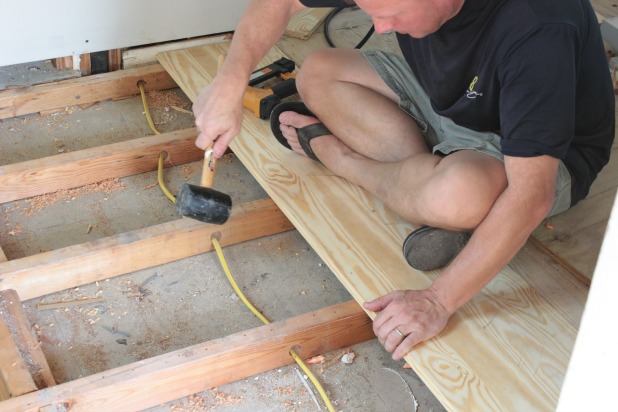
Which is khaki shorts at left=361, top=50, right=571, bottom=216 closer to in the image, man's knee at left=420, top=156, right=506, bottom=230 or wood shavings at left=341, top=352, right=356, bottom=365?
man's knee at left=420, top=156, right=506, bottom=230

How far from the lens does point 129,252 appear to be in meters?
2.23

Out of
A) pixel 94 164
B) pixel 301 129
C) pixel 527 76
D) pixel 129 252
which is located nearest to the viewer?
pixel 527 76

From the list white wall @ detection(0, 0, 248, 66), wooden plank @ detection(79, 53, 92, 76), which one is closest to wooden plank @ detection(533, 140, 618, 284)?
white wall @ detection(0, 0, 248, 66)

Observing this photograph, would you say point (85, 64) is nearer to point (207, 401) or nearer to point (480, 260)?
point (207, 401)

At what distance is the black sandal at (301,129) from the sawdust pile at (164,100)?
0.68 metres

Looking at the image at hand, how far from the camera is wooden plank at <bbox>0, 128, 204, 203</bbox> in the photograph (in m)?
2.49

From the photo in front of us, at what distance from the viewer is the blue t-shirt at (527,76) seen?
1.64 meters

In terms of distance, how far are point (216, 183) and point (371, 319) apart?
868 millimetres

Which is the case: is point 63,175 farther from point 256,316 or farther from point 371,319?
point 371,319

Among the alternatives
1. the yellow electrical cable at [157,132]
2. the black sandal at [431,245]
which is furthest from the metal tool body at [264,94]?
the black sandal at [431,245]

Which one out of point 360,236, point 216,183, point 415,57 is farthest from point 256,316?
point 415,57

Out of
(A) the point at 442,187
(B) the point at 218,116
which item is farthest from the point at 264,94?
(A) the point at 442,187

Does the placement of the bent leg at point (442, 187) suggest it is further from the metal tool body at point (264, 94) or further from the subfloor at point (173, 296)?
the metal tool body at point (264, 94)

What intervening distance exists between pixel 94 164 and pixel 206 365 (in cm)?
97
